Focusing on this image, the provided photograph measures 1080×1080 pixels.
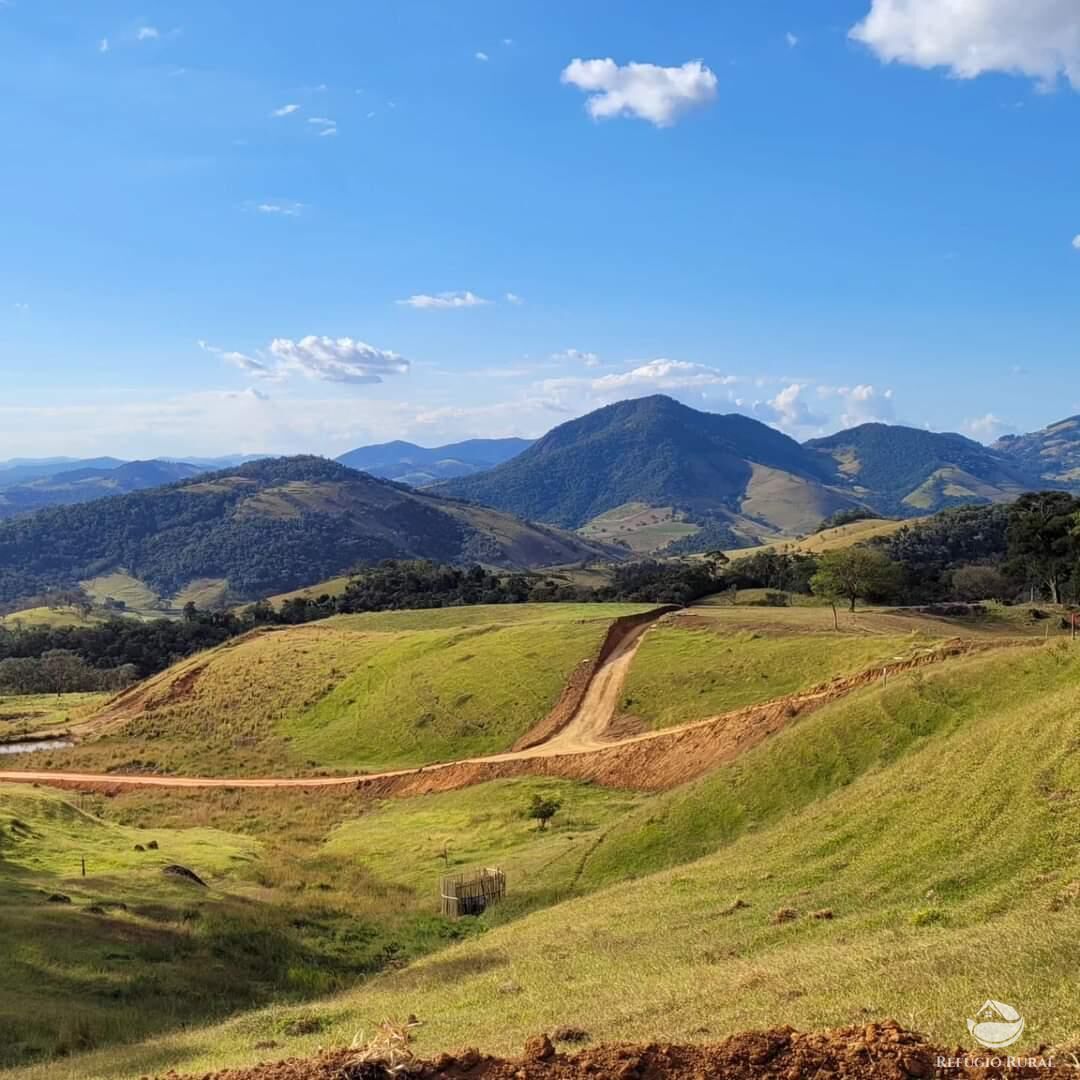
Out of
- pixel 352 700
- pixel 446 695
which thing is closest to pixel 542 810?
pixel 446 695

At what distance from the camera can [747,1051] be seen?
890 cm

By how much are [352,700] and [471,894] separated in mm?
40237

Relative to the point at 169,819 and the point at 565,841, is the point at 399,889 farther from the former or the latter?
the point at 169,819

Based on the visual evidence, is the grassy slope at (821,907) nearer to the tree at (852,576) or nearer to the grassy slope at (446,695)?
the grassy slope at (446,695)

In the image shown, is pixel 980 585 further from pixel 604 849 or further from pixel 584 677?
pixel 604 849

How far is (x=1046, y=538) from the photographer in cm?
7794

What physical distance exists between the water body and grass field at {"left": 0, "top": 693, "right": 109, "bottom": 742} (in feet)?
6.18

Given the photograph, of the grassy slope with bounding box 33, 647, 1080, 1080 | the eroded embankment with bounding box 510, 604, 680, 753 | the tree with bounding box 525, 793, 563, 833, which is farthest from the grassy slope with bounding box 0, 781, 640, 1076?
the eroded embankment with bounding box 510, 604, 680, 753

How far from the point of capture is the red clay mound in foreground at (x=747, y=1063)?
8125mm

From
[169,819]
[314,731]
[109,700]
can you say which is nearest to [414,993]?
[169,819]

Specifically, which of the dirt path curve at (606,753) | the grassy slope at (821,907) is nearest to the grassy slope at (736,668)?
the dirt path curve at (606,753)

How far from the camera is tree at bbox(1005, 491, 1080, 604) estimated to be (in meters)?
74.9

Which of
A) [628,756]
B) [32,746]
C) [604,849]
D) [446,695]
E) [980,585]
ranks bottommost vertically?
[32,746]

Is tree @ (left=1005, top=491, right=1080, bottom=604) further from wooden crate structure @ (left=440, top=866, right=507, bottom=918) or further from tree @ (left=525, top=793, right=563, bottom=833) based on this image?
wooden crate structure @ (left=440, top=866, right=507, bottom=918)
